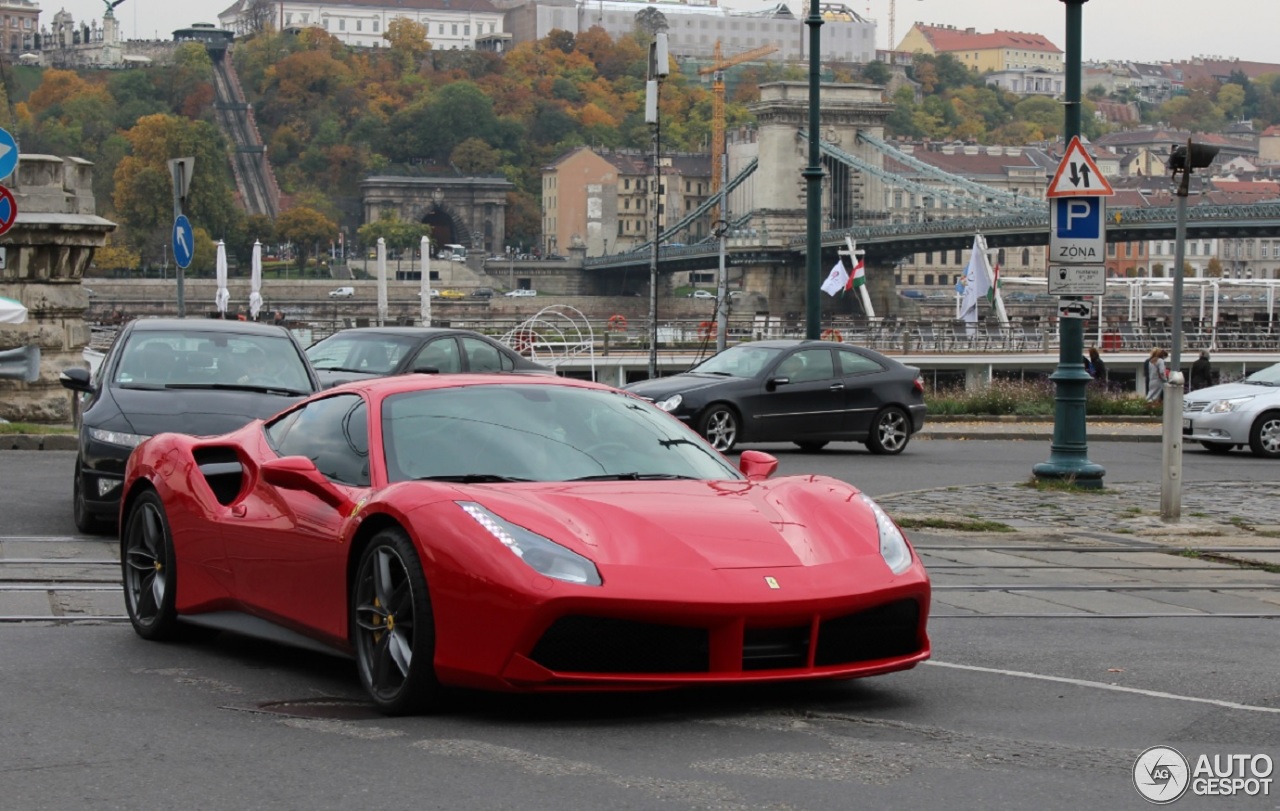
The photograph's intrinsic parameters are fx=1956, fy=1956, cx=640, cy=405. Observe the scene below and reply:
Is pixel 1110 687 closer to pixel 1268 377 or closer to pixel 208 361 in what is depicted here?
pixel 208 361

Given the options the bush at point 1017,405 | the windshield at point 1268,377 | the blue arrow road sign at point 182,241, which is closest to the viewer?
the blue arrow road sign at point 182,241

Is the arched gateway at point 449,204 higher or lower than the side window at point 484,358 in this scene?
higher

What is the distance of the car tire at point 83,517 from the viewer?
1205 centimetres

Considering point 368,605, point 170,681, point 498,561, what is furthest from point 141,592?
point 498,561

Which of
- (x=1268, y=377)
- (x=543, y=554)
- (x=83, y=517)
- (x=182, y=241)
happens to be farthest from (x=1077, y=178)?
(x=182, y=241)

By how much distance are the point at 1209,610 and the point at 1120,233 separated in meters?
79.6

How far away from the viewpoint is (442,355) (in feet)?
67.3

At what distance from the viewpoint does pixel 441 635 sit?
6.14 metres

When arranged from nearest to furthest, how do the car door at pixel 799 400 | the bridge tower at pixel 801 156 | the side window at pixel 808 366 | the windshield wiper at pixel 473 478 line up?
the windshield wiper at pixel 473 478 → the car door at pixel 799 400 → the side window at pixel 808 366 → the bridge tower at pixel 801 156

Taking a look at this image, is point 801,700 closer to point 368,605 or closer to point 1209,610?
point 368,605

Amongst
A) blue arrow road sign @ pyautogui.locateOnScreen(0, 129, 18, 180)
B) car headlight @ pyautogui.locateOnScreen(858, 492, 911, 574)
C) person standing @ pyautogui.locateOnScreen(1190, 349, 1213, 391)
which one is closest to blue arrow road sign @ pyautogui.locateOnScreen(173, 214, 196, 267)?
blue arrow road sign @ pyautogui.locateOnScreen(0, 129, 18, 180)

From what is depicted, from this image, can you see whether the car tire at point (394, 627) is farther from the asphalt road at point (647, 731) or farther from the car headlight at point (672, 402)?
the car headlight at point (672, 402)

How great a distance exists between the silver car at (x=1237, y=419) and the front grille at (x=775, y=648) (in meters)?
17.6
